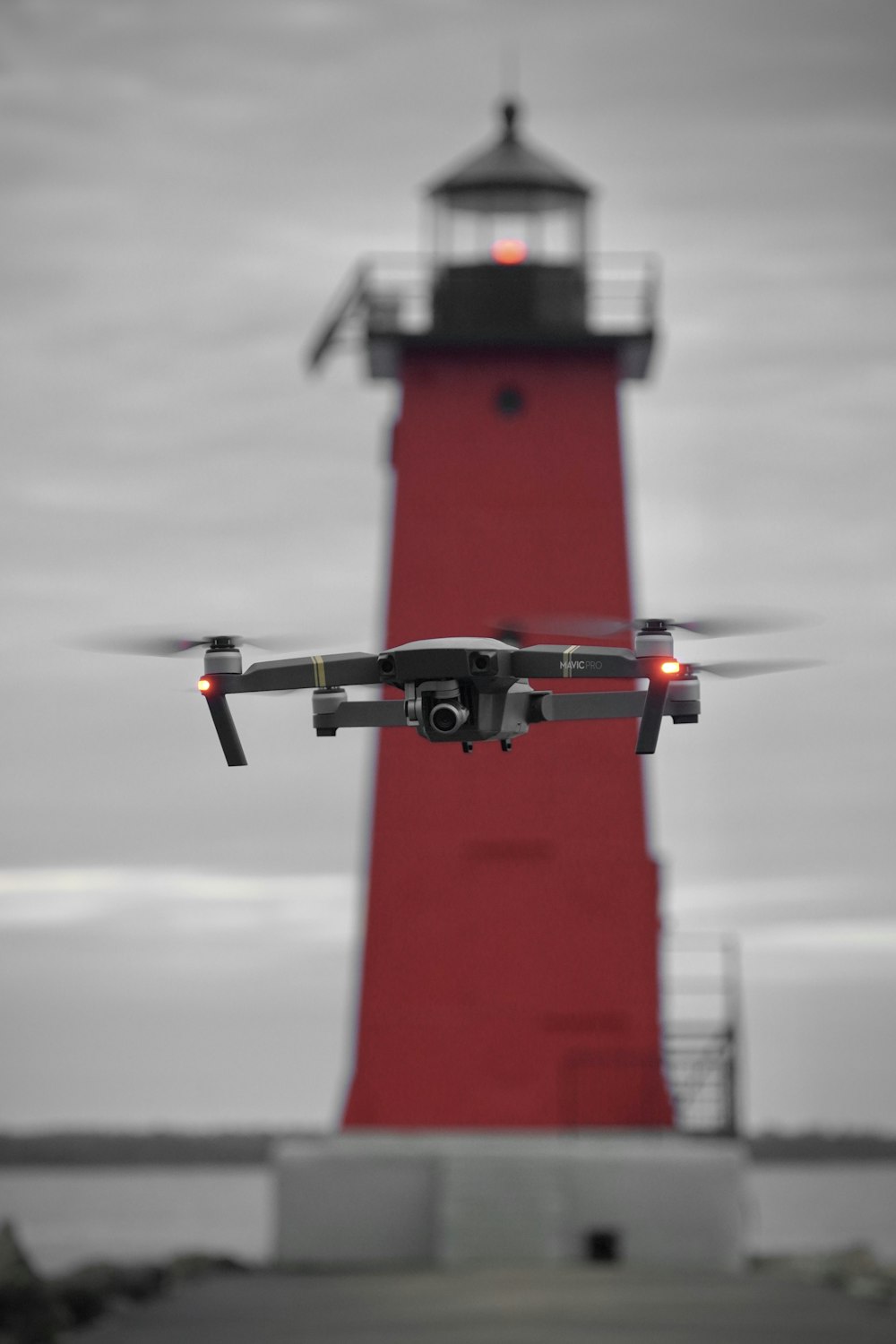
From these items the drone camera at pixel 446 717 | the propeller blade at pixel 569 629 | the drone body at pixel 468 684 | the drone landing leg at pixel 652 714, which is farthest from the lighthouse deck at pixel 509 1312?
the drone camera at pixel 446 717

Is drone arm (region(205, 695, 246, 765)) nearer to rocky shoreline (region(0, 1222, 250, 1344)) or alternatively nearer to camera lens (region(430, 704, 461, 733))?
camera lens (region(430, 704, 461, 733))

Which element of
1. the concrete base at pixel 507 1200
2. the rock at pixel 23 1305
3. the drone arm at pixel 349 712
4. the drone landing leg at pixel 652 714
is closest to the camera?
the drone landing leg at pixel 652 714

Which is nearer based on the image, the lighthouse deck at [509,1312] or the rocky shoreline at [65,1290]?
the lighthouse deck at [509,1312]

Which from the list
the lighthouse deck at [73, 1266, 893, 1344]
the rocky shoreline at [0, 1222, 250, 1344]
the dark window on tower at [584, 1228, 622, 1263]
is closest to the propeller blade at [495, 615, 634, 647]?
the lighthouse deck at [73, 1266, 893, 1344]

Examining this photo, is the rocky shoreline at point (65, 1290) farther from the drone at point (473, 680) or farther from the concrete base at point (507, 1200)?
the drone at point (473, 680)

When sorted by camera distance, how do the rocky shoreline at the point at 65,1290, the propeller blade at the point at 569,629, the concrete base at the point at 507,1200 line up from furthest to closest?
the concrete base at the point at 507,1200 → the rocky shoreline at the point at 65,1290 → the propeller blade at the point at 569,629

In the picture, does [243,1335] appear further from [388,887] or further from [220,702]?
[220,702]

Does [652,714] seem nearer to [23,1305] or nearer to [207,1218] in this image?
[23,1305]
